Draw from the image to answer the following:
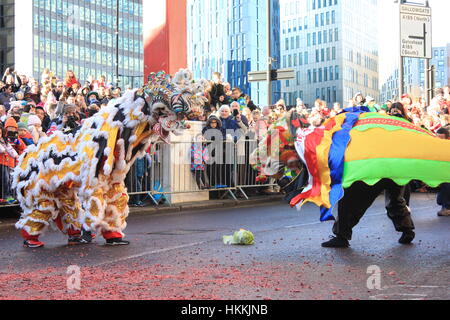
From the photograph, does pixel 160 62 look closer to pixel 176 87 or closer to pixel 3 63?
pixel 176 87

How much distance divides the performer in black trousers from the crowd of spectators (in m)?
4.06

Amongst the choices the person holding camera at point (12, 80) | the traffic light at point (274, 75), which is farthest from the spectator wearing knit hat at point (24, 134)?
the traffic light at point (274, 75)

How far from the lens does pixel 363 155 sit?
769 centimetres

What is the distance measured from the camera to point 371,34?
474 feet

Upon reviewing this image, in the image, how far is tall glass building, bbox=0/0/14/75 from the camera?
92562 mm

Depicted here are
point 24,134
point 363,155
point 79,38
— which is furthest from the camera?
point 79,38

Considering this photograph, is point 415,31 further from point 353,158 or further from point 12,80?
point 353,158

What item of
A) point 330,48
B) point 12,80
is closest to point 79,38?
point 330,48

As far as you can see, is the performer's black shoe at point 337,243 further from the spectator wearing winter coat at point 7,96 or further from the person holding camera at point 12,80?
the person holding camera at point 12,80

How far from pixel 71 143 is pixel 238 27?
432ft

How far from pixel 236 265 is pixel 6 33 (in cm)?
9174

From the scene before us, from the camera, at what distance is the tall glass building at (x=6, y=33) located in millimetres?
92562

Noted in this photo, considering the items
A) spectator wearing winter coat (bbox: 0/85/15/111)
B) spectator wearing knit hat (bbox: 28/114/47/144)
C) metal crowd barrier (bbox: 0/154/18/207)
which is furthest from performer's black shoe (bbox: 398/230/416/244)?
spectator wearing winter coat (bbox: 0/85/15/111)

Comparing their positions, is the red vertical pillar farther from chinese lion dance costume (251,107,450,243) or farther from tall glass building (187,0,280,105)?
tall glass building (187,0,280,105)
